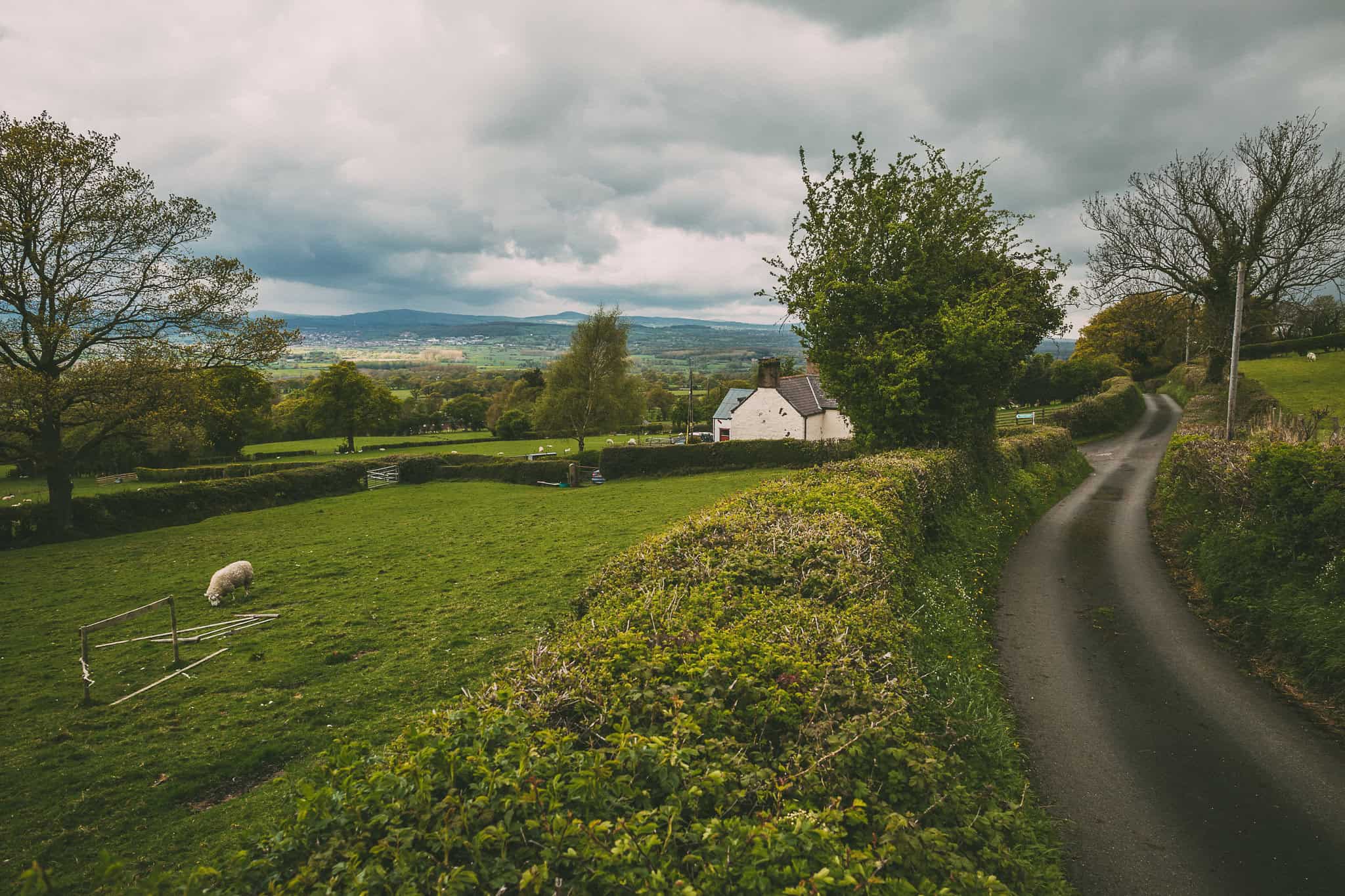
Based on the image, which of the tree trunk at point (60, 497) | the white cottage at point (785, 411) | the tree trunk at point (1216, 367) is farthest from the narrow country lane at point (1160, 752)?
the tree trunk at point (1216, 367)

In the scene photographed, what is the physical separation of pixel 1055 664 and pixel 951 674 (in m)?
3.27

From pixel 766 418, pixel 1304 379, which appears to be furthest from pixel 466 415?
pixel 1304 379

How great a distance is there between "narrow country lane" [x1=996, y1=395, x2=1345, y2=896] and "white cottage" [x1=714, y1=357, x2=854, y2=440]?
34.4 meters

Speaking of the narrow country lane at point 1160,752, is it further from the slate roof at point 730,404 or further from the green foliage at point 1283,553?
the slate roof at point 730,404

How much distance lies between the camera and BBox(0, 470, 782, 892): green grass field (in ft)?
22.9

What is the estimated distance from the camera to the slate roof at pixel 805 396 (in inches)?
1905

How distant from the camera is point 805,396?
164 ft

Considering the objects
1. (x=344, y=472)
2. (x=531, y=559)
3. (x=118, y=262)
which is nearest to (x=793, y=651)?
(x=531, y=559)

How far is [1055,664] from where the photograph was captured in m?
9.99

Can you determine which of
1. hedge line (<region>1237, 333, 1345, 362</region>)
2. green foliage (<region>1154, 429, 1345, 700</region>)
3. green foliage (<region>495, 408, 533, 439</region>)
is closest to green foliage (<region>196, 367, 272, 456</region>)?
green foliage (<region>495, 408, 533, 439</region>)

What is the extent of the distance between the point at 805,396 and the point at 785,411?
2769 millimetres

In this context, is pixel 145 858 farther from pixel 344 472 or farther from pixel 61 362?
pixel 344 472

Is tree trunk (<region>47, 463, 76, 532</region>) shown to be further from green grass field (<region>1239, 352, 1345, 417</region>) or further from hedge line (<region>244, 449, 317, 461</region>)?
green grass field (<region>1239, 352, 1345, 417</region>)

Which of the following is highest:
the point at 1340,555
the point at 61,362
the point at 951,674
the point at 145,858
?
the point at 61,362
